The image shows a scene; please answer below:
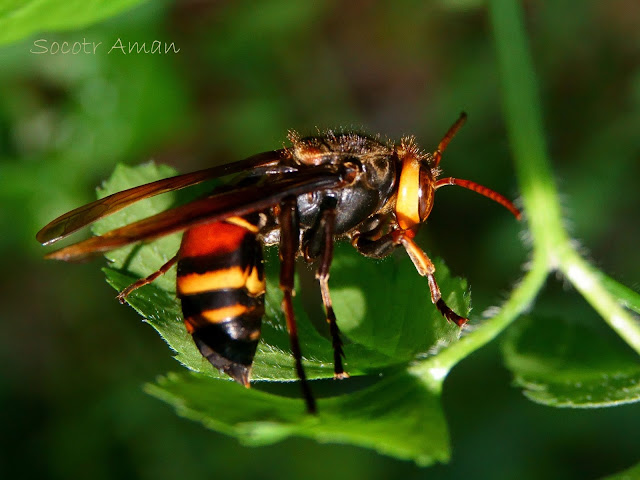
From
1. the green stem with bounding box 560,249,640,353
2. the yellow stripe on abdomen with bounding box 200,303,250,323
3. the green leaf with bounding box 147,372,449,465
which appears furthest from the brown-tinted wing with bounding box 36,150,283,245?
the green stem with bounding box 560,249,640,353

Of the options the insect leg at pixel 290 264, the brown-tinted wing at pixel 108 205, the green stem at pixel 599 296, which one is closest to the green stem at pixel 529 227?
the green stem at pixel 599 296

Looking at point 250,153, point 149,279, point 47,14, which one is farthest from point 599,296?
point 250,153

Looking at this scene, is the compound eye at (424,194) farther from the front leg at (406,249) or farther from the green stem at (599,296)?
the green stem at (599,296)

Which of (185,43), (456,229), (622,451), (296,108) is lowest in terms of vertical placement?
(622,451)

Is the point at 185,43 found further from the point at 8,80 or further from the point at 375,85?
the point at 375,85

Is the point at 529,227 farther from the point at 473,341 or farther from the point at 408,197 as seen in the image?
the point at 473,341

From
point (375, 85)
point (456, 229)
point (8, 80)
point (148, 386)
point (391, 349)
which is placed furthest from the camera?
point (375, 85)

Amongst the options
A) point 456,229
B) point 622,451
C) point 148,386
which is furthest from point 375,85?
point 148,386
